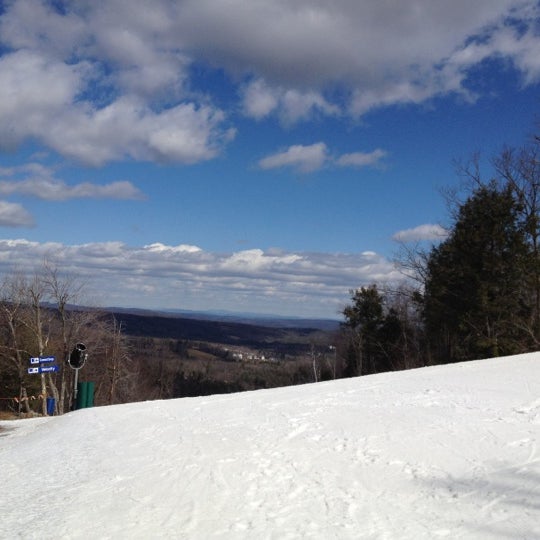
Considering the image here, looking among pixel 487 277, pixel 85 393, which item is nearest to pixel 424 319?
pixel 487 277

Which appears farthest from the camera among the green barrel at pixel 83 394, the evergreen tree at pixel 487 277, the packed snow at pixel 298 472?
the evergreen tree at pixel 487 277

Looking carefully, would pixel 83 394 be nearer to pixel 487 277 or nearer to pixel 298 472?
pixel 298 472

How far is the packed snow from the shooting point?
5.37 meters

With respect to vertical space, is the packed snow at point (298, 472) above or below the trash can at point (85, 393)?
above

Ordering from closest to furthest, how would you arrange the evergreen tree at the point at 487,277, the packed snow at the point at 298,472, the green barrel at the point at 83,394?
1. the packed snow at the point at 298,472
2. the green barrel at the point at 83,394
3. the evergreen tree at the point at 487,277

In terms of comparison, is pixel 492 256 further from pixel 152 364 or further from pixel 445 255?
pixel 152 364

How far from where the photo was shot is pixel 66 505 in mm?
6715

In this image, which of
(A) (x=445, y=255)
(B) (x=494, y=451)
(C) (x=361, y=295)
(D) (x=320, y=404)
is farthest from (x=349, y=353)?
(B) (x=494, y=451)

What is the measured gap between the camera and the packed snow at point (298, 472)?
17.6 ft

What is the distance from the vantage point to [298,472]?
6.98 metres

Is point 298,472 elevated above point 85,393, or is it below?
above

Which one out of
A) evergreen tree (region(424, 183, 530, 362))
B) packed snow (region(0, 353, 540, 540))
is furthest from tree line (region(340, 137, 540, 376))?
packed snow (region(0, 353, 540, 540))

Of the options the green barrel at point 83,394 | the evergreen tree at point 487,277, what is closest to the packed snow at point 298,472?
the green barrel at point 83,394

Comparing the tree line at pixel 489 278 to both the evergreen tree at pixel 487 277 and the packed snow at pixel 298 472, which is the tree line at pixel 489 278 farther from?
the packed snow at pixel 298 472
